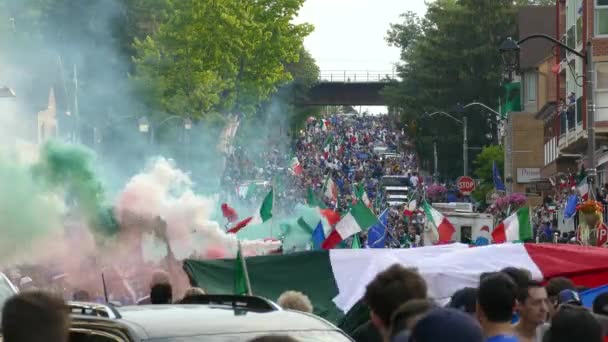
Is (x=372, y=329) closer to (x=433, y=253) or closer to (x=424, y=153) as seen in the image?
(x=433, y=253)

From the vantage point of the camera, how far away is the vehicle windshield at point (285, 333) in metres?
7.65

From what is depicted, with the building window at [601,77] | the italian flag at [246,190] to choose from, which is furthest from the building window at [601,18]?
the italian flag at [246,190]

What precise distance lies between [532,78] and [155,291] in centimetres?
6600

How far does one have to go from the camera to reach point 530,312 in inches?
348

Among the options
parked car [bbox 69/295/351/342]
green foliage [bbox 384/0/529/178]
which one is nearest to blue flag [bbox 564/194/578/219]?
parked car [bbox 69/295/351/342]

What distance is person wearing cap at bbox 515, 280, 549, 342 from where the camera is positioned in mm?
8812

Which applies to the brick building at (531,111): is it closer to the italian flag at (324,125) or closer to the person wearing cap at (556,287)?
the person wearing cap at (556,287)

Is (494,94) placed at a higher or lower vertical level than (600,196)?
higher

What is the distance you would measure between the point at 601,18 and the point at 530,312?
115 feet

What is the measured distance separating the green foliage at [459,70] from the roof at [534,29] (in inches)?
143

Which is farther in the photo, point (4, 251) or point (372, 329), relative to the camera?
point (4, 251)

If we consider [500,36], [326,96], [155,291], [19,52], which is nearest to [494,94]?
[500,36]

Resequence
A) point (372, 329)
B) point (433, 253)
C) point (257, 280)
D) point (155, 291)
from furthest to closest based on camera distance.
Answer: point (257, 280)
point (433, 253)
point (155, 291)
point (372, 329)

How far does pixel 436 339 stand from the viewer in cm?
585
